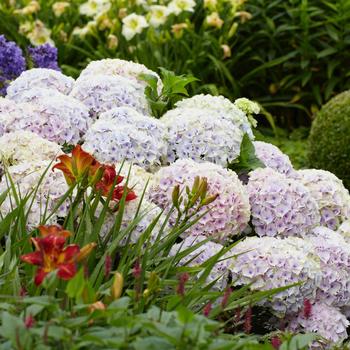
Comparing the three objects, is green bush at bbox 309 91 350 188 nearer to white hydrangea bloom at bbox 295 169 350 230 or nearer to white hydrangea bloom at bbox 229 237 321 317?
white hydrangea bloom at bbox 295 169 350 230

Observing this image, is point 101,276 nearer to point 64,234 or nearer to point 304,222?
point 64,234

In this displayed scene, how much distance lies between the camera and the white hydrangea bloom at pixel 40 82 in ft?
13.3

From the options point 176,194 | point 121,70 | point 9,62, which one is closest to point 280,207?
point 176,194

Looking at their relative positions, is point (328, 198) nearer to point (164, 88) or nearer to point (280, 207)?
point (280, 207)

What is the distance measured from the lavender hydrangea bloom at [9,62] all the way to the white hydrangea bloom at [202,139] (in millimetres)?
1636

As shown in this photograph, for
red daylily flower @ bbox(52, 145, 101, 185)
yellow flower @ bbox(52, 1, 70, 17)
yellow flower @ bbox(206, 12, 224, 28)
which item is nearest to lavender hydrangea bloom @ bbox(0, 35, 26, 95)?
red daylily flower @ bbox(52, 145, 101, 185)

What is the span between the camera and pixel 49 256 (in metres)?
2.18

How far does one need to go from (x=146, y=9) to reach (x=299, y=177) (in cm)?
434

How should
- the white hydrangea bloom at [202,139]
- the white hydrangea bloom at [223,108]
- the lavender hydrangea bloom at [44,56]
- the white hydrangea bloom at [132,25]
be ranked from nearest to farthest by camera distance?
the white hydrangea bloom at [202,139] < the white hydrangea bloom at [223,108] < the lavender hydrangea bloom at [44,56] < the white hydrangea bloom at [132,25]

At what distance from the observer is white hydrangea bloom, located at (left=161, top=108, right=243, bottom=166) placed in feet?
12.0

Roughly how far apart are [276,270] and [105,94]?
3.69 feet

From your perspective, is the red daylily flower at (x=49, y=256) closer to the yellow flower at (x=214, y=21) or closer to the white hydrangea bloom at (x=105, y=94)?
the white hydrangea bloom at (x=105, y=94)

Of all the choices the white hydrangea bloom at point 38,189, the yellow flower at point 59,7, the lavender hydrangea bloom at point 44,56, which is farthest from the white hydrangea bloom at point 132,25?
the white hydrangea bloom at point 38,189

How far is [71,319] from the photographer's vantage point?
2.01m
